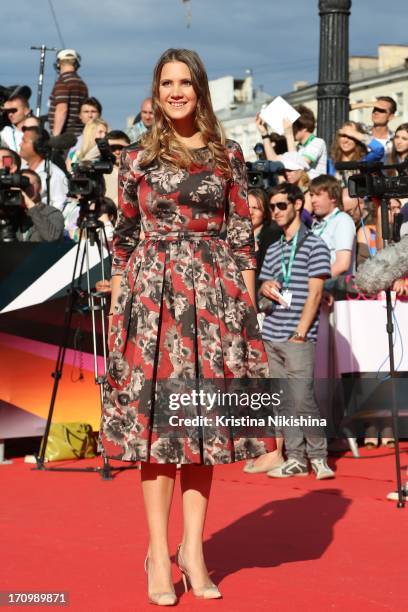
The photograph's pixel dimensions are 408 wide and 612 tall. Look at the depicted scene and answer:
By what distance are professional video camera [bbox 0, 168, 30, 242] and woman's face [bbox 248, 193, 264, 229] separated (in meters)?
1.71

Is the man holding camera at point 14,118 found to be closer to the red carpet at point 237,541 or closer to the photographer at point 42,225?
the photographer at point 42,225

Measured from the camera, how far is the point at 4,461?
9164 millimetres

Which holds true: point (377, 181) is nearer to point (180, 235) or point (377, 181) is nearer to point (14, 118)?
point (180, 235)

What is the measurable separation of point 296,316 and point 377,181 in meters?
1.66

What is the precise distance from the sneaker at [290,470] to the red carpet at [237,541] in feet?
0.45

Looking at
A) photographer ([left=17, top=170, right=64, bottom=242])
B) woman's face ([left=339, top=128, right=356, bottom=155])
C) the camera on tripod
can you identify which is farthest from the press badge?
woman's face ([left=339, top=128, right=356, bottom=155])

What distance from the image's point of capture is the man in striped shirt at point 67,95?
516 inches

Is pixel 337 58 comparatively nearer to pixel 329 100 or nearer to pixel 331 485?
pixel 329 100

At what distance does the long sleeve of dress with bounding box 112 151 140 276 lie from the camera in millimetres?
5004

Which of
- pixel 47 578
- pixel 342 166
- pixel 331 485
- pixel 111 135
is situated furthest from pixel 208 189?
pixel 111 135

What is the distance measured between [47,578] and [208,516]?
1.72 metres

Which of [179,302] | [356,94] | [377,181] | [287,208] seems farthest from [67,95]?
[356,94]

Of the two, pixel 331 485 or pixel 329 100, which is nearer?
pixel 331 485

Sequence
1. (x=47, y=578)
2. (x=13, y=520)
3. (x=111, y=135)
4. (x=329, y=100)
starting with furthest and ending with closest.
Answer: (x=329, y=100)
(x=111, y=135)
(x=13, y=520)
(x=47, y=578)
